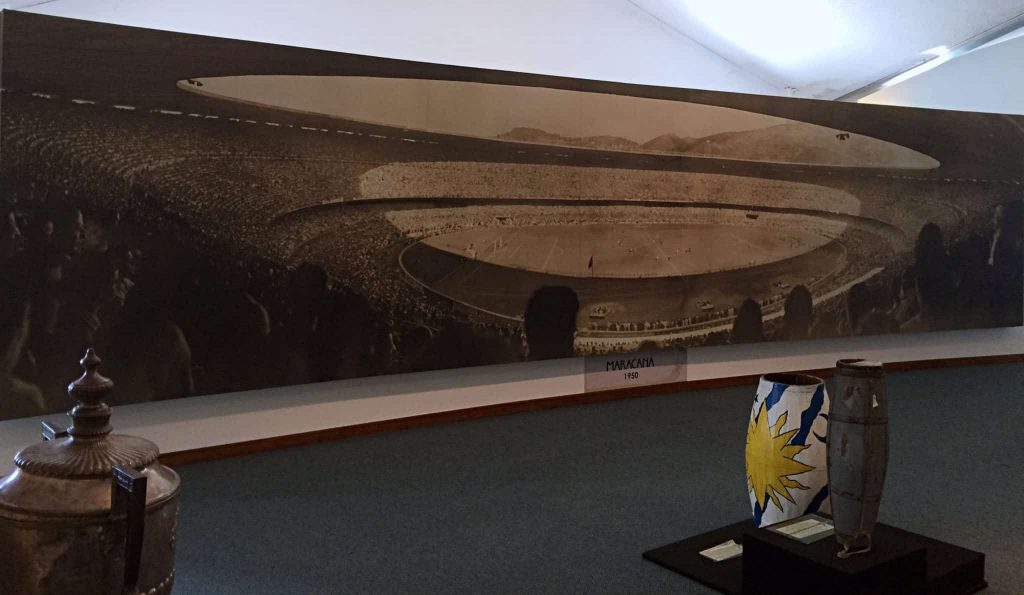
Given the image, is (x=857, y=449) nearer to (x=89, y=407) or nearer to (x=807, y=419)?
(x=807, y=419)

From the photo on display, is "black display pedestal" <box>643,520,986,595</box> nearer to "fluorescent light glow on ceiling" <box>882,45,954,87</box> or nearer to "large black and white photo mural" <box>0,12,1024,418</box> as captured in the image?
"large black and white photo mural" <box>0,12,1024,418</box>

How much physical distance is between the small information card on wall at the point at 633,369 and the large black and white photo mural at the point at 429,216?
114mm

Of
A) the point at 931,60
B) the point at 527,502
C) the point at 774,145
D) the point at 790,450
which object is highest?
the point at 931,60

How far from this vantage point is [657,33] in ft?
19.9

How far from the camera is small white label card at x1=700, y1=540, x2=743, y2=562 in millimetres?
2752

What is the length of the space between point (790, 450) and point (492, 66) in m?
3.55

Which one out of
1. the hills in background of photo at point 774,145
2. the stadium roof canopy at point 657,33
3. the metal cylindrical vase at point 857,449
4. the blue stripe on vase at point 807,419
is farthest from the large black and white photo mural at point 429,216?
the metal cylindrical vase at point 857,449

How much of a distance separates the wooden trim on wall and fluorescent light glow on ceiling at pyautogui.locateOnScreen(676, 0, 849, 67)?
2.35 metres

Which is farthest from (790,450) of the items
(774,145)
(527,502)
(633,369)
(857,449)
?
(774,145)

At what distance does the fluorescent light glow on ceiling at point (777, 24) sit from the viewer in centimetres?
566

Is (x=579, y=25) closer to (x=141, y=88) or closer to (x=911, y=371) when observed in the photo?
(x=141, y=88)

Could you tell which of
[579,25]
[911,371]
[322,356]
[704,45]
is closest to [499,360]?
[322,356]

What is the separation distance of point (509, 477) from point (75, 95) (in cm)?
253

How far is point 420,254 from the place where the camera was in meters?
4.77
